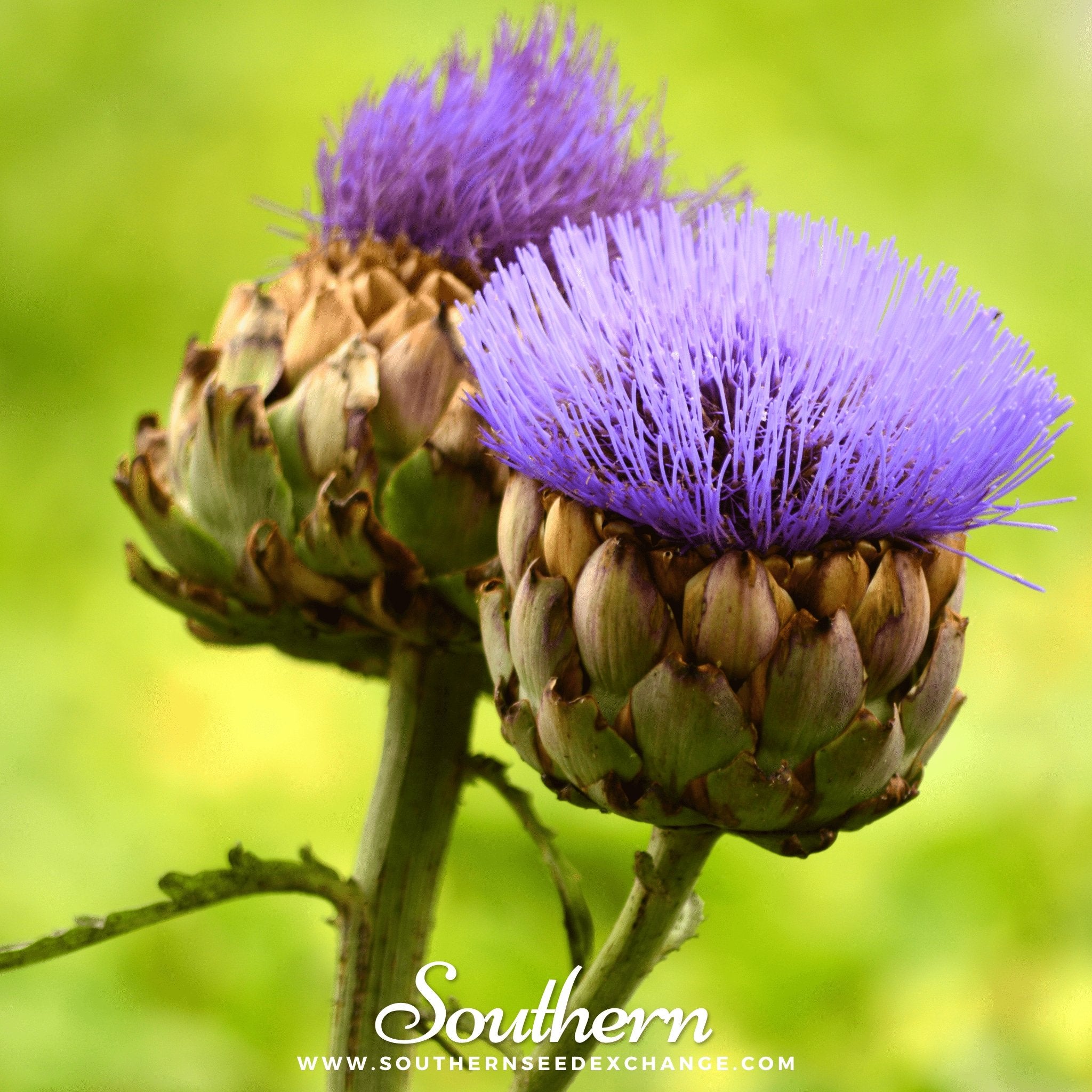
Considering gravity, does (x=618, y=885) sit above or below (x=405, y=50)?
below

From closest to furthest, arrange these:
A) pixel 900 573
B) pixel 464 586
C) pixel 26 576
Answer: pixel 900 573 → pixel 464 586 → pixel 26 576

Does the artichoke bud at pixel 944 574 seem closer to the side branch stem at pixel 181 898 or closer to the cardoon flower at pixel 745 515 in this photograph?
the cardoon flower at pixel 745 515

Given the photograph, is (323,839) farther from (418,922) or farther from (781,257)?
(781,257)

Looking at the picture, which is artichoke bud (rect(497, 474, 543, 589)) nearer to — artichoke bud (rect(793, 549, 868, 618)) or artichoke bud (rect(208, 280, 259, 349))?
artichoke bud (rect(793, 549, 868, 618))

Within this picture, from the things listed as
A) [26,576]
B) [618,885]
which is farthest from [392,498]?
[26,576]

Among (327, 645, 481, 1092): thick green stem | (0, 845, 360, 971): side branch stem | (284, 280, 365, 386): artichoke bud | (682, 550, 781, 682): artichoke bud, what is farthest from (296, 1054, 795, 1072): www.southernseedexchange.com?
(284, 280, 365, 386): artichoke bud

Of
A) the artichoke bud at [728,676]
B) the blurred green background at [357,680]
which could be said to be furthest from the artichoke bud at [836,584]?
the blurred green background at [357,680]
